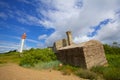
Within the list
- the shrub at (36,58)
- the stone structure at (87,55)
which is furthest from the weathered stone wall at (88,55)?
the shrub at (36,58)

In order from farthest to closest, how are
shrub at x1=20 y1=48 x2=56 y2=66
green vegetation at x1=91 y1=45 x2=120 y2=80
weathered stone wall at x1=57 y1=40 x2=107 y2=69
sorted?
shrub at x1=20 y1=48 x2=56 y2=66 → weathered stone wall at x1=57 y1=40 x2=107 y2=69 → green vegetation at x1=91 y1=45 x2=120 y2=80

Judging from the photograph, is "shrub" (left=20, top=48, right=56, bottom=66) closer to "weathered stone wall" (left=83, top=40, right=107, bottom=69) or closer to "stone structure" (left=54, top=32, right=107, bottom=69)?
"stone structure" (left=54, top=32, right=107, bottom=69)

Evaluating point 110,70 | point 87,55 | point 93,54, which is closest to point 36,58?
point 87,55

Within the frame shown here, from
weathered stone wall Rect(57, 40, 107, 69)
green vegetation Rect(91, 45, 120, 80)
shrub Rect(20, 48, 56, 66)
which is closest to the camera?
green vegetation Rect(91, 45, 120, 80)

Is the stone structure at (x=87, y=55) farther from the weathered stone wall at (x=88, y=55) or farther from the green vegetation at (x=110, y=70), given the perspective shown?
the green vegetation at (x=110, y=70)

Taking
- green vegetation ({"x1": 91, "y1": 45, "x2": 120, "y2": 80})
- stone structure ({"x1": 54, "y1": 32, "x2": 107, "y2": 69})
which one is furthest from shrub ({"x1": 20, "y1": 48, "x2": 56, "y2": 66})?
green vegetation ({"x1": 91, "y1": 45, "x2": 120, "y2": 80})

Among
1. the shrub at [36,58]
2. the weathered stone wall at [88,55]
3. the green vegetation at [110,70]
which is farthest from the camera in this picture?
the shrub at [36,58]

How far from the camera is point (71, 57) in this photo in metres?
19.2

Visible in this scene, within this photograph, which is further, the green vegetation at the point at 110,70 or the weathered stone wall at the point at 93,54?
the weathered stone wall at the point at 93,54

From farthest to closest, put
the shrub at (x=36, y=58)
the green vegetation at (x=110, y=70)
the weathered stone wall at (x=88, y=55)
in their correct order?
the shrub at (x=36, y=58) < the weathered stone wall at (x=88, y=55) < the green vegetation at (x=110, y=70)

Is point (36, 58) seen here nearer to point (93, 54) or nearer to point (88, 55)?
point (88, 55)

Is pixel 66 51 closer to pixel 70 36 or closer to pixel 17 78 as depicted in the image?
pixel 70 36

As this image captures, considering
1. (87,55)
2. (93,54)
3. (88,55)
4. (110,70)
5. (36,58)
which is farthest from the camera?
(36,58)

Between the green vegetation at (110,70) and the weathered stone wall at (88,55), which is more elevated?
the weathered stone wall at (88,55)
